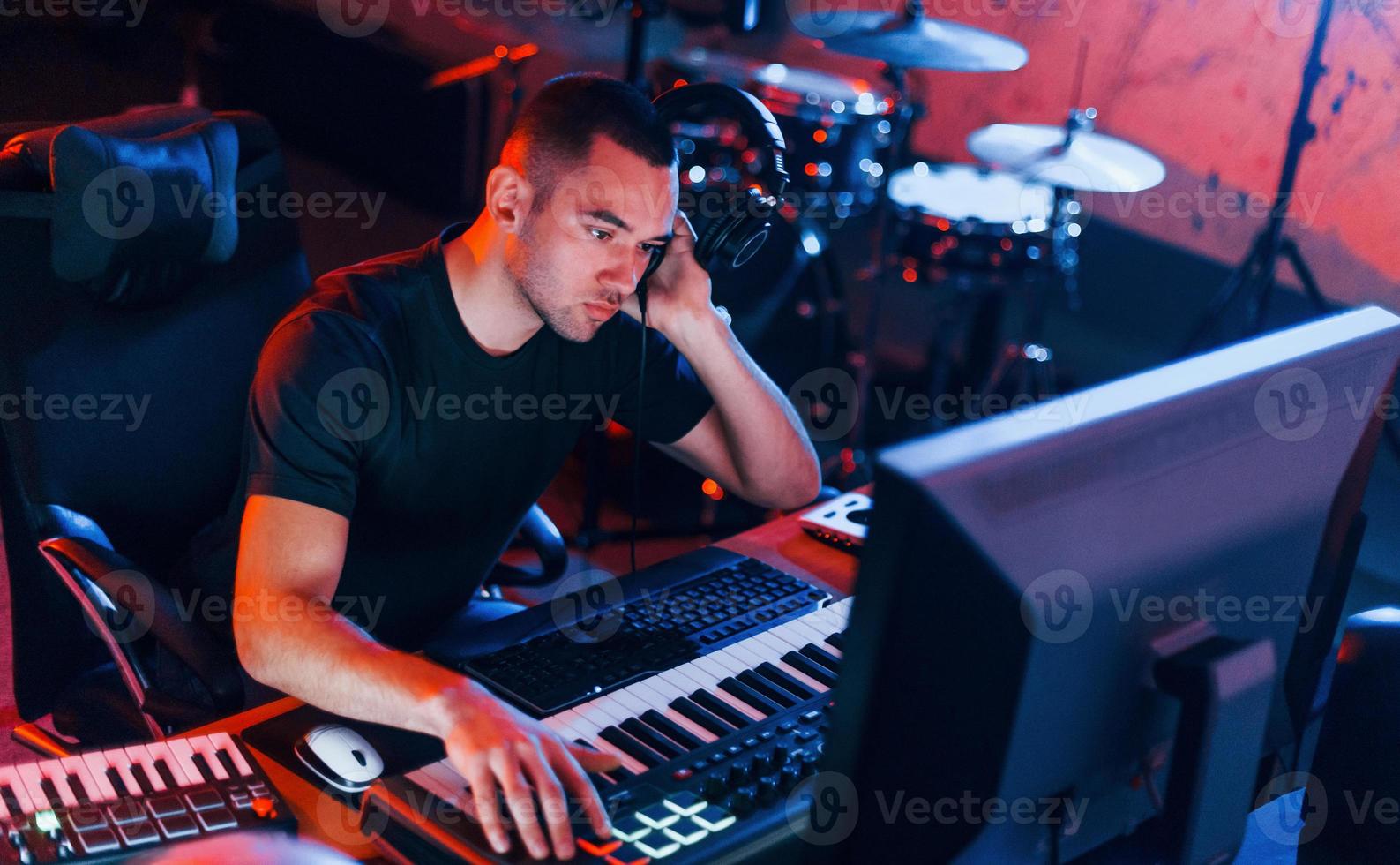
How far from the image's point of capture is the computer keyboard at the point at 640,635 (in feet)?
4.19

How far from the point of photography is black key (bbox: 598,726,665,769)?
1.15 m

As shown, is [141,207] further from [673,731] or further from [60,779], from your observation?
[673,731]

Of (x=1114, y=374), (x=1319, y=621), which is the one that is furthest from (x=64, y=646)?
(x=1114, y=374)

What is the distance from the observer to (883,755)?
2.66ft

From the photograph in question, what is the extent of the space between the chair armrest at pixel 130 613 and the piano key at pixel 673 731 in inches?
19.3

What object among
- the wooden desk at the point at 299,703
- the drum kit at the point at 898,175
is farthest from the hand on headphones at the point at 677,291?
the drum kit at the point at 898,175

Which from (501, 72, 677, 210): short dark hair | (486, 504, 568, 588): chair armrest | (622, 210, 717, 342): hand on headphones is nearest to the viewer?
(501, 72, 677, 210): short dark hair

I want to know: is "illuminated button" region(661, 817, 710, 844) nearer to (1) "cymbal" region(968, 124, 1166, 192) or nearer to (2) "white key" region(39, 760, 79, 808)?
(2) "white key" region(39, 760, 79, 808)

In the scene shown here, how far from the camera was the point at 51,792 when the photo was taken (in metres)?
1.06

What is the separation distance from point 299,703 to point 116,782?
0.69 ft

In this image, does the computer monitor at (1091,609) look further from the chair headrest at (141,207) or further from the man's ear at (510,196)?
the chair headrest at (141,207)

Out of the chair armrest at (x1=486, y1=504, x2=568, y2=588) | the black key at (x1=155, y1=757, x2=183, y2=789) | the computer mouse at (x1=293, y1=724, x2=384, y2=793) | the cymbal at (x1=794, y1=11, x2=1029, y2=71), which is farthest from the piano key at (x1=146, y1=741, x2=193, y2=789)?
the cymbal at (x1=794, y1=11, x2=1029, y2=71)

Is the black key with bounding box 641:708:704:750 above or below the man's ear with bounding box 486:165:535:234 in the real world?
below

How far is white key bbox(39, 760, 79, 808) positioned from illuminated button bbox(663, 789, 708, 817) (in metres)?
0.48
